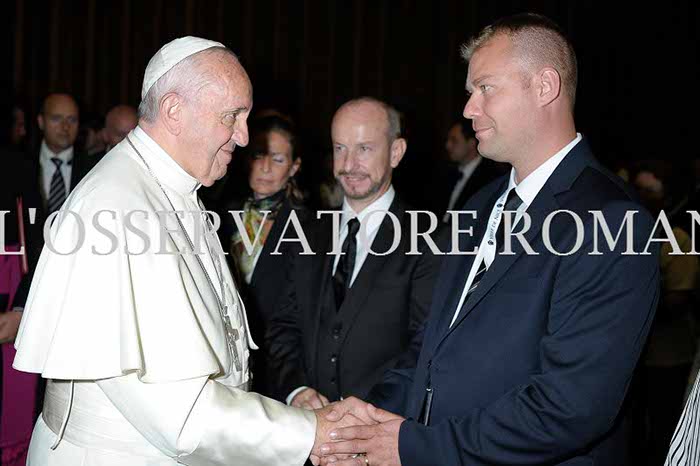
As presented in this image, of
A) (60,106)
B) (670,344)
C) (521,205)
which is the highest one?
(60,106)

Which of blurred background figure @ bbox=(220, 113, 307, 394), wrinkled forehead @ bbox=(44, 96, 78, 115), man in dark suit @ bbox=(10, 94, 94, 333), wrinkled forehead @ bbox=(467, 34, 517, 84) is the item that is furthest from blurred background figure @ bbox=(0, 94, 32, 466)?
wrinkled forehead @ bbox=(44, 96, 78, 115)

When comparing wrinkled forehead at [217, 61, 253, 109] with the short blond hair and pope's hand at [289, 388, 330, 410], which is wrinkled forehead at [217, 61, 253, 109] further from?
pope's hand at [289, 388, 330, 410]

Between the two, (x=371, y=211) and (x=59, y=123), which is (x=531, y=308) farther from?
(x=59, y=123)

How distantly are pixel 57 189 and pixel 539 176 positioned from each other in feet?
15.5

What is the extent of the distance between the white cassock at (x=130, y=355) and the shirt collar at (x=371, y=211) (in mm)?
1105

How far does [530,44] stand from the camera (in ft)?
7.20

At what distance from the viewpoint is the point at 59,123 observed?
20.4ft

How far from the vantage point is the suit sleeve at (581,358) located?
6.22ft

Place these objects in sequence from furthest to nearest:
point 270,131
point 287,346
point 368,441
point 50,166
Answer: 1. point 50,166
2. point 270,131
3. point 287,346
4. point 368,441

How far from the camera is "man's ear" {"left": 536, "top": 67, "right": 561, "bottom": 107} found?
2168mm

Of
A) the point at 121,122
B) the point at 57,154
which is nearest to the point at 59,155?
the point at 57,154

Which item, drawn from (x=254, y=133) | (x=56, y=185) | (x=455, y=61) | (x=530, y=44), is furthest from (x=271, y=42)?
(x=530, y=44)

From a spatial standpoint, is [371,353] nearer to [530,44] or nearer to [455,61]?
[530,44]

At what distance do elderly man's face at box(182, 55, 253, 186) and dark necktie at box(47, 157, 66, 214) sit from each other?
3967 mm
